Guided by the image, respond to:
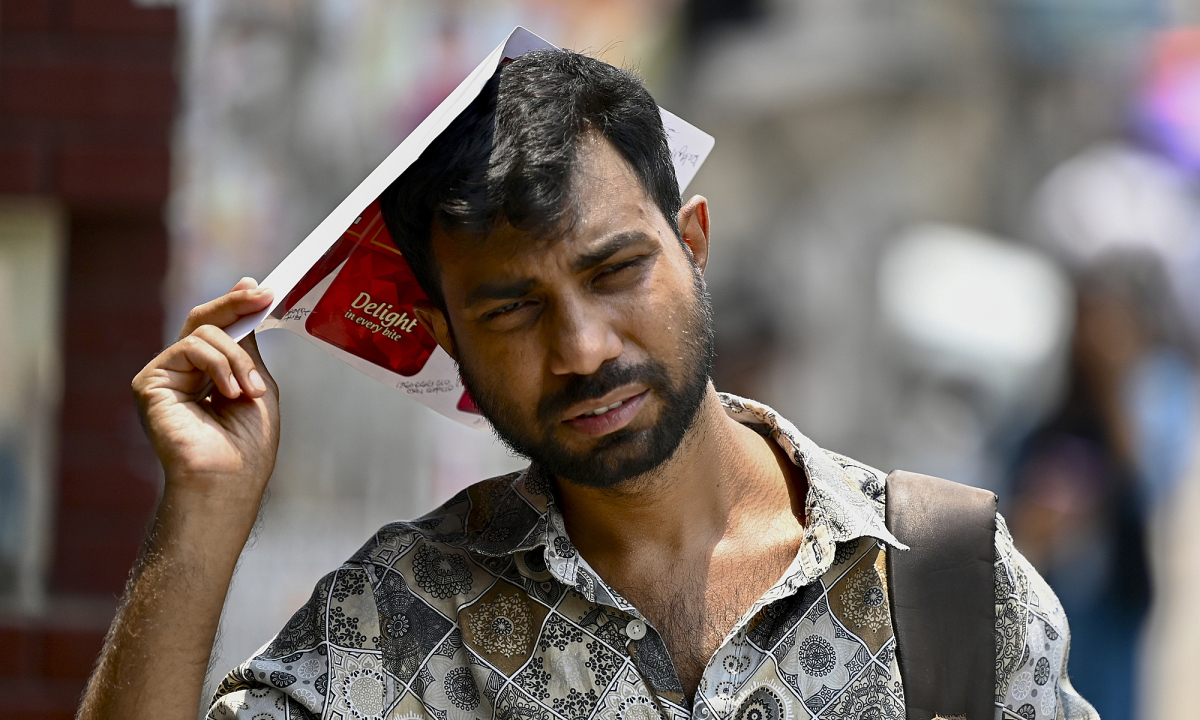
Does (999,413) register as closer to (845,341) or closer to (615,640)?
(845,341)

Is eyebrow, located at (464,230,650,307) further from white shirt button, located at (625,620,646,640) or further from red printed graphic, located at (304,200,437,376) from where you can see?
white shirt button, located at (625,620,646,640)

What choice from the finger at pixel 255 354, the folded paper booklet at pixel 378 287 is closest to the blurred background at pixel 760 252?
the folded paper booklet at pixel 378 287

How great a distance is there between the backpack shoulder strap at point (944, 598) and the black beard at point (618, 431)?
1.26ft

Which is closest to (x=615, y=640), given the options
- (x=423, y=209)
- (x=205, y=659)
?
(x=205, y=659)

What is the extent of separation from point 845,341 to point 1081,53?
8.61 ft

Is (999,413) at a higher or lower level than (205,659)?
lower

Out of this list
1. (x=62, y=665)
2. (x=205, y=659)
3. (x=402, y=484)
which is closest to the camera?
(x=205, y=659)

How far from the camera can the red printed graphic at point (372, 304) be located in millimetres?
2326

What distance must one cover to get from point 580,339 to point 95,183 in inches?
113

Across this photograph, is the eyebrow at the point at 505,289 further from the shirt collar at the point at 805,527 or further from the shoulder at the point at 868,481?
the shoulder at the point at 868,481

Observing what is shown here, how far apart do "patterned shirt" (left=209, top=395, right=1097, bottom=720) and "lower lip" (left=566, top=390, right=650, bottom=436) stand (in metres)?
0.18

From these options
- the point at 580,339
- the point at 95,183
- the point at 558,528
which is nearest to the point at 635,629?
the point at 558,528

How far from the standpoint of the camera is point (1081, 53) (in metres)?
9.66

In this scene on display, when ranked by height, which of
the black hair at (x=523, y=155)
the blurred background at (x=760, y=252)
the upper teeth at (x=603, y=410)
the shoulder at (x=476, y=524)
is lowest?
the blurred background at (x=760, y=252)
